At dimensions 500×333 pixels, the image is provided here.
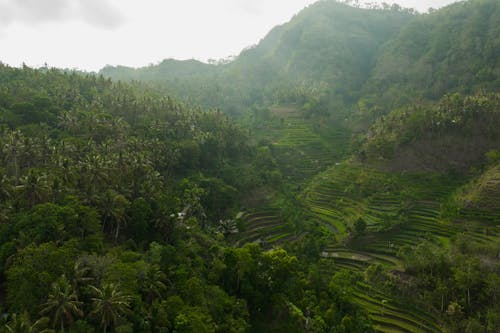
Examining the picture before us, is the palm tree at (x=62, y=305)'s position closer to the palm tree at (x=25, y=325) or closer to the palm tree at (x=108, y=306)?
the palm tree at (x=25, y=325)

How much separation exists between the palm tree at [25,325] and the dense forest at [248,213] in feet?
0.43

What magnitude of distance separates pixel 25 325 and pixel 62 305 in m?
1.96

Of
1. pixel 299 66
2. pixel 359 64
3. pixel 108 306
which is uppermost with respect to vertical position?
pixel 359 64

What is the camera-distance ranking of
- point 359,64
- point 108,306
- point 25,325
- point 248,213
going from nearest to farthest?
point 25,325 → point 108,306 → point 248,213 → point 359,64

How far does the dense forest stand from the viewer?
22484 mm

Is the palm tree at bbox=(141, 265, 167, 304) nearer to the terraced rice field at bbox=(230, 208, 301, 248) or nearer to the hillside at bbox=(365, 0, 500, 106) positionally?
the terraced rice field at bbox=(230, 208, 301, 248)

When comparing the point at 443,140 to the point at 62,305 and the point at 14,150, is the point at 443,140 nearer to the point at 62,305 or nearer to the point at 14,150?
the point at 62,305

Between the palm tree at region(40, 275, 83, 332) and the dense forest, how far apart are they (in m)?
0.10

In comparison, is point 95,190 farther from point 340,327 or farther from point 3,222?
point 340,327

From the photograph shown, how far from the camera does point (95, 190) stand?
3222 centimetres

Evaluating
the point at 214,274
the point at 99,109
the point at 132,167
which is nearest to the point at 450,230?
the point at 214,274

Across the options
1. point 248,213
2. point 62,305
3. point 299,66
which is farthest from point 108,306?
point 299,66

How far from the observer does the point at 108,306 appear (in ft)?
64.2

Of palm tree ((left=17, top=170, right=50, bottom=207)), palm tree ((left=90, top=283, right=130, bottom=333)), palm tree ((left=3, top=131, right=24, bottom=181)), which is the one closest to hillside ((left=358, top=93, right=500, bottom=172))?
palm tree ((left=90, top=283, right=130, bottom=333))
